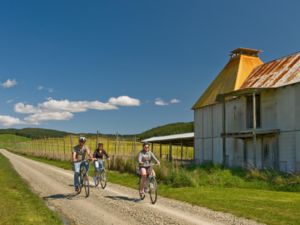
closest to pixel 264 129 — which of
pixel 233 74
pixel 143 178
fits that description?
pixel 233 74

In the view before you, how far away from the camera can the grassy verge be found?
37.6 ft

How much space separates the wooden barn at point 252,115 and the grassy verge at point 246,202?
36.0ft

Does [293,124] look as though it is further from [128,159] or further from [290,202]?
[290,202]

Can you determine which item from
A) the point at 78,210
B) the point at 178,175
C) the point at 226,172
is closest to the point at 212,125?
the point at 226,172

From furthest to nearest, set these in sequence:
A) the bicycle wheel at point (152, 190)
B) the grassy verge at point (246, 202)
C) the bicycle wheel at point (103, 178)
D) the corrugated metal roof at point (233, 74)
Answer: the corrugated metal roof at point (233, 74) < the bicycle wheel at point (103, 178) < the bicycle wheel at point (152, 190) < the grassy verge at point (246, 202)

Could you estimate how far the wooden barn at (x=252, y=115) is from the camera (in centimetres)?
2805

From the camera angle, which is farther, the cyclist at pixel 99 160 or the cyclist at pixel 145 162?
the cyclist at pixel 99 160

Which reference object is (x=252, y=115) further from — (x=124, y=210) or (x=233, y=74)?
(x=124, y=210)

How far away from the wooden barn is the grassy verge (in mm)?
10963

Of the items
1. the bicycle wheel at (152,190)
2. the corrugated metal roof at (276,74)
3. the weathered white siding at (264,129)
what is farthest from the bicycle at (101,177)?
the corrugated metal roof at (276,74)

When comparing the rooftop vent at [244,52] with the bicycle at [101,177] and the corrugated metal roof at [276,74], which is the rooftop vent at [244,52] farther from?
the bicycle at [101,177]

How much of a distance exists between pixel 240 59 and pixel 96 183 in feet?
77.0

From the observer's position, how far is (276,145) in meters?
29.2

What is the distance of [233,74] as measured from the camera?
125 ft
